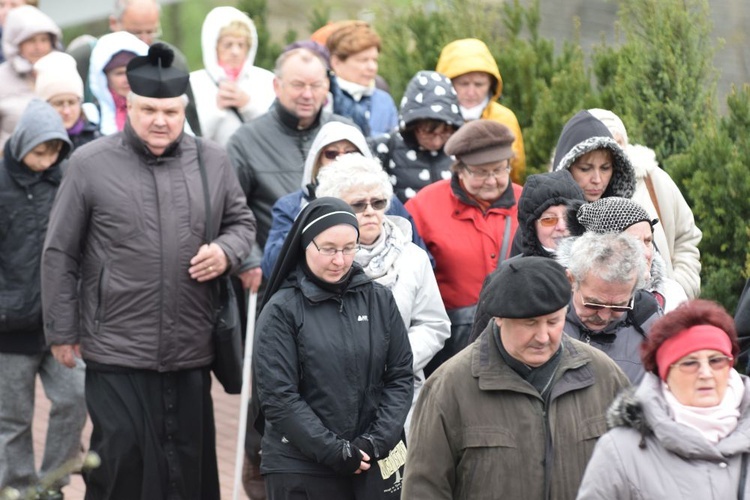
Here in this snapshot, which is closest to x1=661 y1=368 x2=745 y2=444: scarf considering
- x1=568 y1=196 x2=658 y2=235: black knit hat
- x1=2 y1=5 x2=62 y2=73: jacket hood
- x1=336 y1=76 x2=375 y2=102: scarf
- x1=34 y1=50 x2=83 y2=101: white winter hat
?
x1=568 y1=196 x2=658 y2=235: black knit hat

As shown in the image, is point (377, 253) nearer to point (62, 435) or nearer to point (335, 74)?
point (62, 435)

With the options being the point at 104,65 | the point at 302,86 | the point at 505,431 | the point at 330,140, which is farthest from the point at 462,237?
the point at 104,65

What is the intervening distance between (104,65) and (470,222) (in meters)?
2.65

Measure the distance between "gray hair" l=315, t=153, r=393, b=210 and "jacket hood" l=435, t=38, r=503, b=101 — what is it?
220 centimetres

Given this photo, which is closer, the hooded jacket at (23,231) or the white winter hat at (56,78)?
the hooded jacket at (23,231)

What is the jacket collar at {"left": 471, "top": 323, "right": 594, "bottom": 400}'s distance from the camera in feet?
15.7

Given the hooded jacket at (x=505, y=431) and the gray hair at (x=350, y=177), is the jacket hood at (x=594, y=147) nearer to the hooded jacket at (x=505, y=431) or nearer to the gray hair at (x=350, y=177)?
the gray hair at (x=350, y=177)

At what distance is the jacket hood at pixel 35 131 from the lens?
7.64 metres

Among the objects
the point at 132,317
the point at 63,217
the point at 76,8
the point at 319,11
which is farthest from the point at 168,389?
the point at 76,8

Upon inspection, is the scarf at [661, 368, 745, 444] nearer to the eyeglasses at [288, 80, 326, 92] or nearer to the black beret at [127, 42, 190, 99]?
the black beret at [127, 42, 190, 99]

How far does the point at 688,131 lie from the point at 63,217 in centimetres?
365

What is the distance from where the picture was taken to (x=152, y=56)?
23.6 ft

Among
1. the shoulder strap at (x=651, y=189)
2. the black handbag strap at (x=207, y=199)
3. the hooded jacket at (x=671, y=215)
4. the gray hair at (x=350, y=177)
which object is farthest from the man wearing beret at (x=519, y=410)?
the black handbag strap at (x=207, y=199)

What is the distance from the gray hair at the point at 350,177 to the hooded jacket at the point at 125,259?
76 cm
